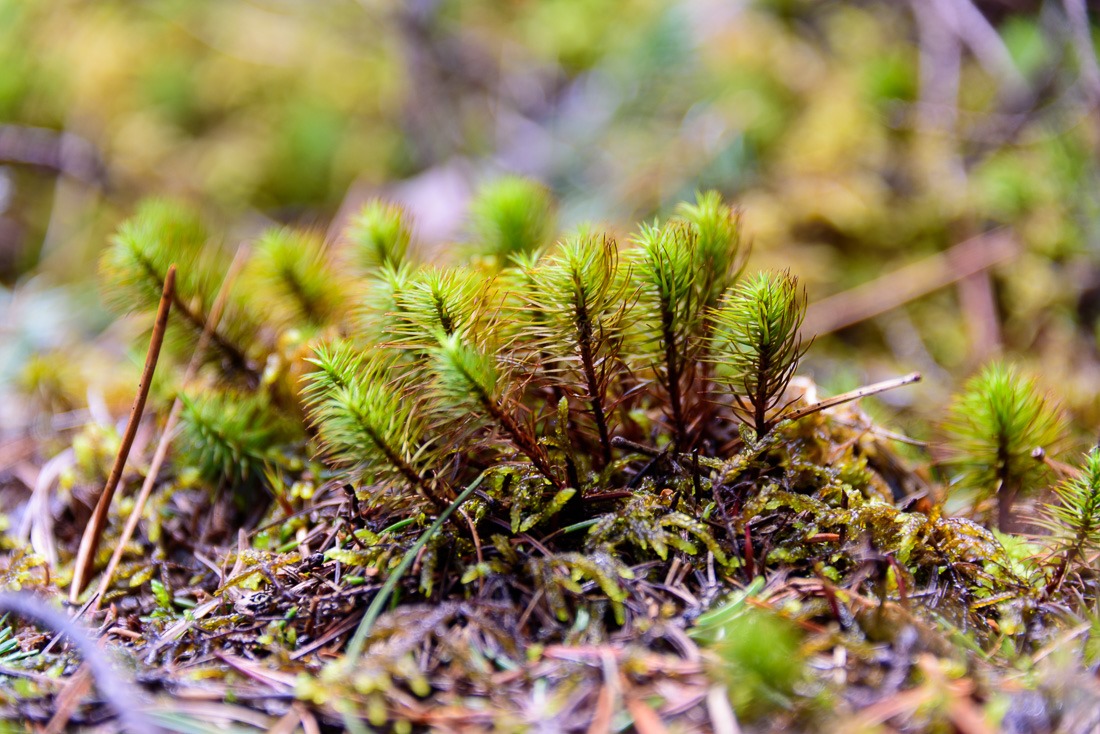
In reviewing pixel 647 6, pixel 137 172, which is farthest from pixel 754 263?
pixel 137 172

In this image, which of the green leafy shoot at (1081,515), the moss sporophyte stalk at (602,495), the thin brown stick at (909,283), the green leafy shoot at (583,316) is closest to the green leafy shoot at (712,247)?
the moss sporophyte stalk at (602,495)

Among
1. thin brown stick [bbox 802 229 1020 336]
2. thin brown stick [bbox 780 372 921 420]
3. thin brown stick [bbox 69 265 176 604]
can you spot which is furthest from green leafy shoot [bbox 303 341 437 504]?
thin brown stick [bbox 802 229 1020 336]

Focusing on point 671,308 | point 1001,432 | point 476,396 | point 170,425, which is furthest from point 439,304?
point 1001,432

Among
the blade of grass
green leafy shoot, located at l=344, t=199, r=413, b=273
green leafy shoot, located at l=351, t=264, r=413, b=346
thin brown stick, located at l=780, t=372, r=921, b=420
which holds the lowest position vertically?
the blade of grass

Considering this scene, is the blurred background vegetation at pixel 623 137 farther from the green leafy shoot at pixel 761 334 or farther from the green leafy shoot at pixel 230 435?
the green leafy shoot at pixel 761 334

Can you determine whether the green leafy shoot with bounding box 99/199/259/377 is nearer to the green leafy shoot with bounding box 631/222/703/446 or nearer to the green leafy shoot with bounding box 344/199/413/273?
the green leafy shoot with bounding box 344/199/413/273

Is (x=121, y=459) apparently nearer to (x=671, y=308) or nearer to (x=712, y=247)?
(x=671, y=308)

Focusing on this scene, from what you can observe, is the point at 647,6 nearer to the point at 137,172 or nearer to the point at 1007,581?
the point at 137,172
